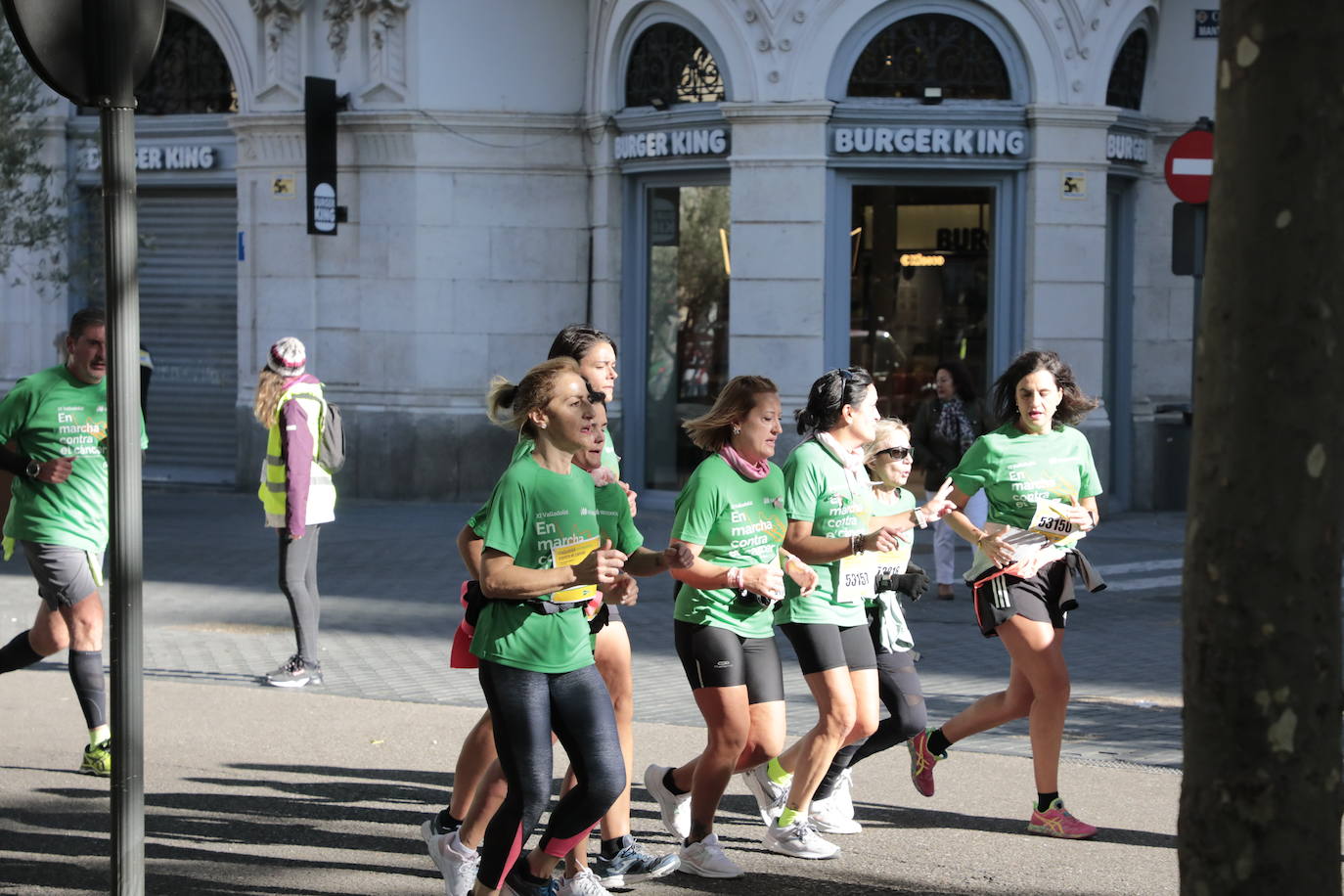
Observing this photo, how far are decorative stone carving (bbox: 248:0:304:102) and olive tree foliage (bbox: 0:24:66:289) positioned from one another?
2195 mm

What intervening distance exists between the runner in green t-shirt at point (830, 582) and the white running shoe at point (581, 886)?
92cm

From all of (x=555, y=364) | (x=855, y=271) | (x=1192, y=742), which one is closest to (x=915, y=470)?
(x=855, y=271)

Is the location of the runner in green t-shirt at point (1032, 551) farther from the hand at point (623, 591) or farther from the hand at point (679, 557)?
the hand at point (623, 591)

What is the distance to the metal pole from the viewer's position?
165 inches

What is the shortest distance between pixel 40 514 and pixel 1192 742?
17.7 feet

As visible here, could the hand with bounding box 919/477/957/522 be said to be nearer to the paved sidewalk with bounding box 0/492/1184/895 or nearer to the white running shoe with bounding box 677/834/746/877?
the paved sidewalk with bounding box 0/492/1184/895

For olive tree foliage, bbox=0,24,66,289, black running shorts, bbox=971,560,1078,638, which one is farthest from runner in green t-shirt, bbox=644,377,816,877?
olive tree foliage, bbox=0,24,66,289

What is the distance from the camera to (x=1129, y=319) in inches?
711

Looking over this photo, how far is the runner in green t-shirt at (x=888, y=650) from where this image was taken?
655cm

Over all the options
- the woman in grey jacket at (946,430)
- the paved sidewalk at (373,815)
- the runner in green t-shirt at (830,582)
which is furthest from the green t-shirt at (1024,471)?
the woman in grey jacket at (946,430)

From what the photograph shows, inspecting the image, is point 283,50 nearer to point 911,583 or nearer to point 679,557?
point 911,583

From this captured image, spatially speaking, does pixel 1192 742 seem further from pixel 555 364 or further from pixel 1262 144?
pixel 555 364

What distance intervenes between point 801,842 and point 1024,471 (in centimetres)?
158

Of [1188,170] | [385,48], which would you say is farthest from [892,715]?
[385,48]
